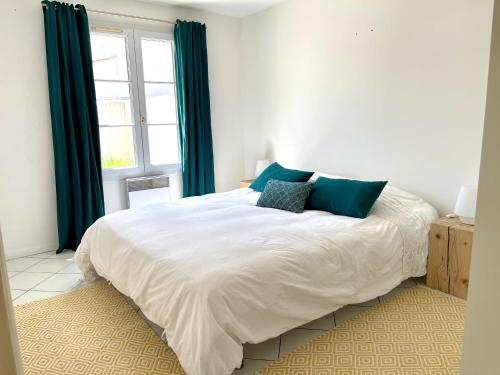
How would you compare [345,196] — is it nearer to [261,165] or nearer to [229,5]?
[261,165]

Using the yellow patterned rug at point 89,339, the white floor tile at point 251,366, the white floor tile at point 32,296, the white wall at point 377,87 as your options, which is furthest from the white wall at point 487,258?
the white floor tile at point 32,296

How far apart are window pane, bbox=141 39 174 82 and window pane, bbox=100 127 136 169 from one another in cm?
70

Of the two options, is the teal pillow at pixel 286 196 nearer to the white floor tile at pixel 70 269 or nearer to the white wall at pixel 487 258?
the white floor tile at pixel 70 269

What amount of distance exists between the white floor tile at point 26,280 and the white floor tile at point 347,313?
8.06 feet

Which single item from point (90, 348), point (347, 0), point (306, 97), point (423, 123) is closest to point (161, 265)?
point (90, 348)

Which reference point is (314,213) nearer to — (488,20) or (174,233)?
(174,233)

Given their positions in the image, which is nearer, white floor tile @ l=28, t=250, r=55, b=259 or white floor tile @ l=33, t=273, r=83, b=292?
white floor tile @ l=33, t=273, r=83, b=292

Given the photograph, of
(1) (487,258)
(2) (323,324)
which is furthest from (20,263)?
(1) (487,258)

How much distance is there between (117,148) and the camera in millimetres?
4227

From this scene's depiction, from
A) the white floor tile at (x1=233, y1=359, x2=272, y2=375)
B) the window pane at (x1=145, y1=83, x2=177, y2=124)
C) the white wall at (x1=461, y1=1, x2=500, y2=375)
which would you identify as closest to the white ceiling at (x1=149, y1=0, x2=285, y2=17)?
the window pane at (x1=145, y1=83, x2=177, y2=124)

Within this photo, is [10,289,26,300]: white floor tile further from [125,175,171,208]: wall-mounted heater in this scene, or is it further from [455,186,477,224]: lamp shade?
[455,186,477,224]: lamp shade

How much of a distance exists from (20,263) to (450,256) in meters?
3.78

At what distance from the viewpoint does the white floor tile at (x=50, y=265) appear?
3361mm

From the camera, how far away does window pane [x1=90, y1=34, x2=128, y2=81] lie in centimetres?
398
